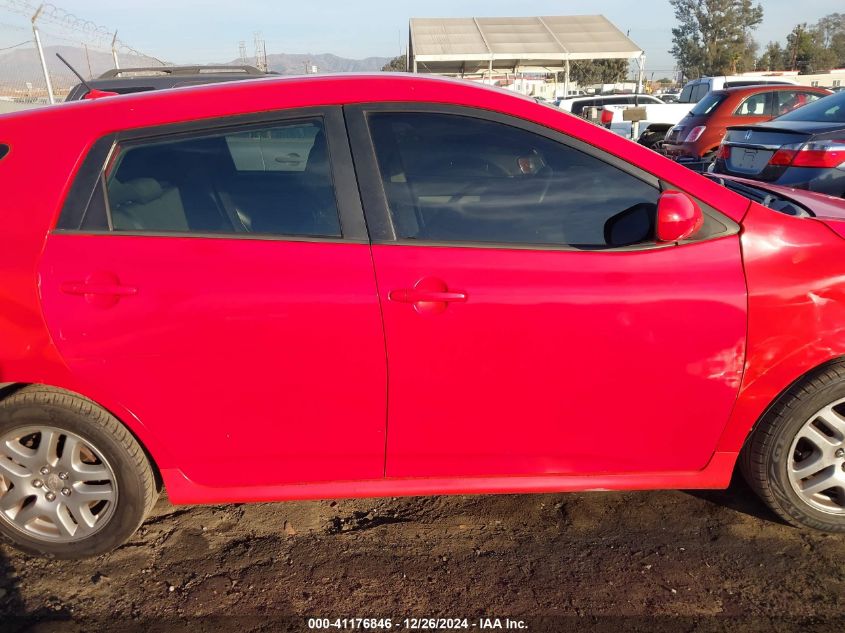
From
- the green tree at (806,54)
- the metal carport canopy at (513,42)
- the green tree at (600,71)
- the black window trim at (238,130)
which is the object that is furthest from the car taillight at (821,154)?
the green tree at (600,71)

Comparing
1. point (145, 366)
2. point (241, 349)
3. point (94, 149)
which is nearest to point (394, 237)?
point (241, 349)

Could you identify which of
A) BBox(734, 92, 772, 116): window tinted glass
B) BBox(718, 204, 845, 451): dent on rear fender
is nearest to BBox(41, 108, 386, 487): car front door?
BBox(718, 204, 845, 451): dent on rear fender

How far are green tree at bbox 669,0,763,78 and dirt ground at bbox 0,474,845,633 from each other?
7727cm

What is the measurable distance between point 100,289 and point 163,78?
4353 mm

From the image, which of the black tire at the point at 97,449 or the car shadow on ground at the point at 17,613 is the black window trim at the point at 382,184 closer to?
the black tire at the point at 97,449

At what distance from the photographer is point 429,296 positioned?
218 cm

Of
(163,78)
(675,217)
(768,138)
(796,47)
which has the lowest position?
(796,47)

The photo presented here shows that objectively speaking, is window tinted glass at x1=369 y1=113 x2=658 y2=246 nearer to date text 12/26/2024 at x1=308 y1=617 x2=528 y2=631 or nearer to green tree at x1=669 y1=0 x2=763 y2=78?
date text 12/26/2024 at x1=308 y1=617 x2=528 y2=631

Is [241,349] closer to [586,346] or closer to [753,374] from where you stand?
[586,346]

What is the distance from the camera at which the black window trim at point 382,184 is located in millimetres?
2244

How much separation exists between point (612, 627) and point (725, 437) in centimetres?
81

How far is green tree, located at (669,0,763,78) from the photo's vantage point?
69.9 metres

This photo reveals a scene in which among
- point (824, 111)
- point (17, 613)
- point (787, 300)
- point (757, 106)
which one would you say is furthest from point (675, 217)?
point (757, 106)

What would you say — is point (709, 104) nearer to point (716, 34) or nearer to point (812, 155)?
point (812, 155)
